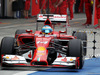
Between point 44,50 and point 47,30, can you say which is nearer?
point 44,50

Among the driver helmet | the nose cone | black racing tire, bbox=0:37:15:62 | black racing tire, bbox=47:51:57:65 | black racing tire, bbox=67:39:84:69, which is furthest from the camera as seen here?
the driver helmet

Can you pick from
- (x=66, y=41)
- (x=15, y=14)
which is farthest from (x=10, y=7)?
(x=66, y=41)

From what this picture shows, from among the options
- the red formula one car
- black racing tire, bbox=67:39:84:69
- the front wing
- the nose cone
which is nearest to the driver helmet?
the red formula one car

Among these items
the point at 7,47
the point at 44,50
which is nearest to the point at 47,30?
the point at 44,50

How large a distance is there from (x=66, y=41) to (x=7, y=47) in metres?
1.30

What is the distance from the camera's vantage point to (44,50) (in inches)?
359

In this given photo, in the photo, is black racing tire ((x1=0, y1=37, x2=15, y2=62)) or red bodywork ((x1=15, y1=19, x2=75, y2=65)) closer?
red bodywork ((x1=15, y1=19, x2=75, y2=65))

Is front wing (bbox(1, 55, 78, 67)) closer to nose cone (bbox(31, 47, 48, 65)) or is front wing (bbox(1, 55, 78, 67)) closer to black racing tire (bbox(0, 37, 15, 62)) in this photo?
nose cone (bbox(31, 47, 48, 65))

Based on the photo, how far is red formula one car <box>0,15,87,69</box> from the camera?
880 centimetres

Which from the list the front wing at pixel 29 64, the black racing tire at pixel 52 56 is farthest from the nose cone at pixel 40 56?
the black racing tire at pixel 52 56

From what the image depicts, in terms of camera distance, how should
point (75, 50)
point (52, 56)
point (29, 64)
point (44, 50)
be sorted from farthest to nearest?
point (52, 56) < point (44, 50) < point (75, 50) < point (29, 64)

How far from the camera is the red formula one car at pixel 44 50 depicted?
8.80m

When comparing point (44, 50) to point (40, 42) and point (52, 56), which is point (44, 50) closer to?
point (40, 42)

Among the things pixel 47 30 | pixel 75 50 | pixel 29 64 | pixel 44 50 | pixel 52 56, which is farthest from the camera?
pixel 47 30
